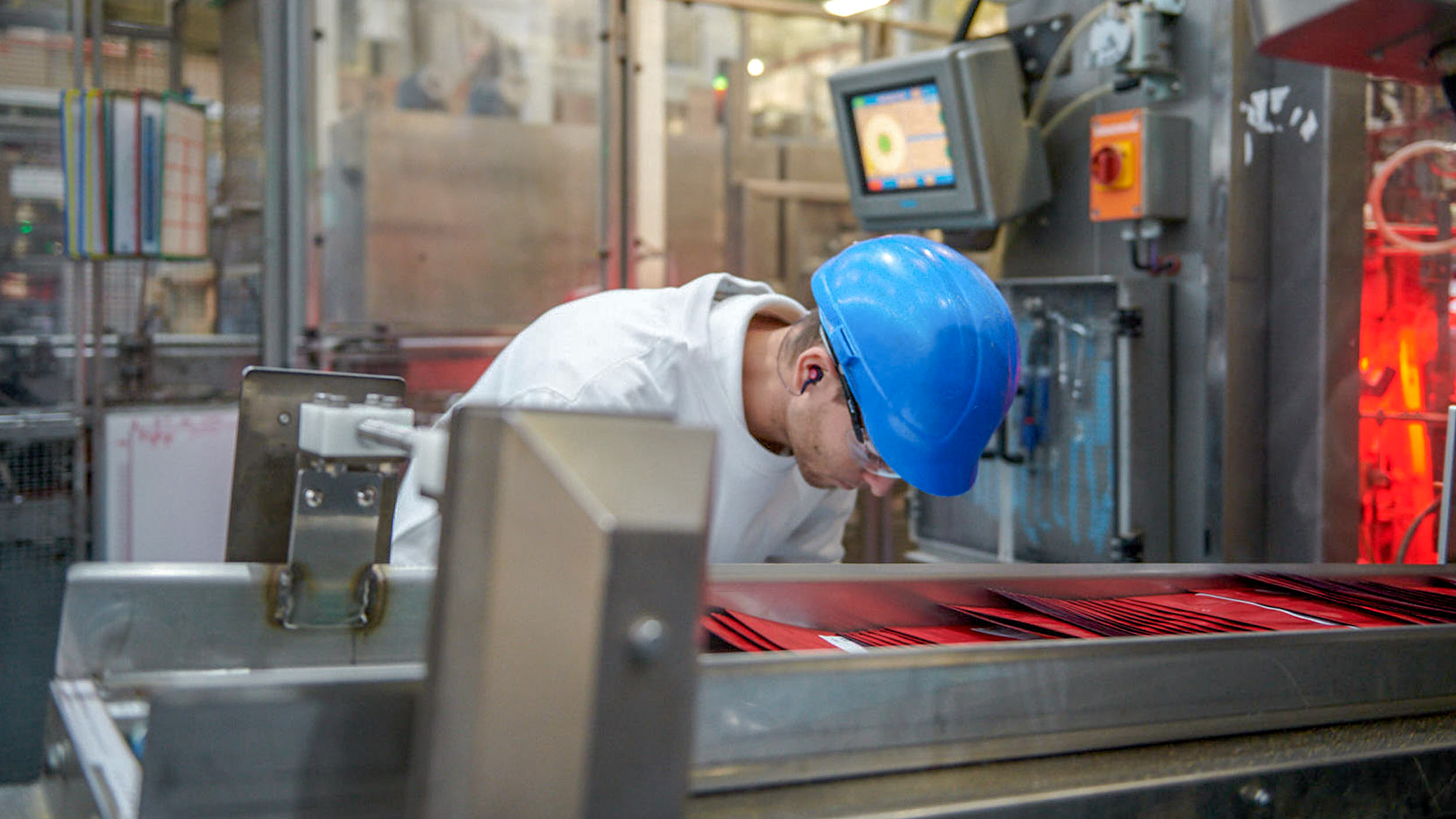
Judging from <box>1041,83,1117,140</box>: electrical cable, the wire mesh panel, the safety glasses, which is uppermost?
<box>1041,83,1117,140</box>: electrical cable

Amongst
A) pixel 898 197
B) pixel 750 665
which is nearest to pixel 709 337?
pixel 750 665

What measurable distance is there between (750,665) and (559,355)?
40.1 inches

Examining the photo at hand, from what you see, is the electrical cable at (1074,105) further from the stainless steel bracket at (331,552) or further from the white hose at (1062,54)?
the stainless steel bracket at (331,552)

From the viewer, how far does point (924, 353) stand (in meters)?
1.46

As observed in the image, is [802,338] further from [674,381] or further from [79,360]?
[79,360]

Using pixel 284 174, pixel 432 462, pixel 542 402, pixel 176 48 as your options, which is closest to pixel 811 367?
pixel 542 402

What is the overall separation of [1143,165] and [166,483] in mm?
3026

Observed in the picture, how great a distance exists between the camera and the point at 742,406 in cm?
183

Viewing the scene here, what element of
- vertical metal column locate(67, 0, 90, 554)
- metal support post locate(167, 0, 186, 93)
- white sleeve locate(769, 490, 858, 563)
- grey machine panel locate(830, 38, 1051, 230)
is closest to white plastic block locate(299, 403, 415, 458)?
white sleeve locate(769, 490, 858, 563)

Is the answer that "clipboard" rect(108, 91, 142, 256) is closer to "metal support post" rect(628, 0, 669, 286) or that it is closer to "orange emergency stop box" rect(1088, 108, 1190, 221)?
"metal support post" rect(628, 0, 669, 286)

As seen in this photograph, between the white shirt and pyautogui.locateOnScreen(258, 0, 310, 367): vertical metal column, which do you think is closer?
the white shirt

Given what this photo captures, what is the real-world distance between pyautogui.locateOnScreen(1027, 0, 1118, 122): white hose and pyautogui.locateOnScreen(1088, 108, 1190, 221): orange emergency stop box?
0.28 meters

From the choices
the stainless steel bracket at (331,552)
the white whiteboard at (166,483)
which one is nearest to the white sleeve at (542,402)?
the stainless steel bracket at (331,552)

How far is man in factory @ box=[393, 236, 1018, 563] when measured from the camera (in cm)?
147
